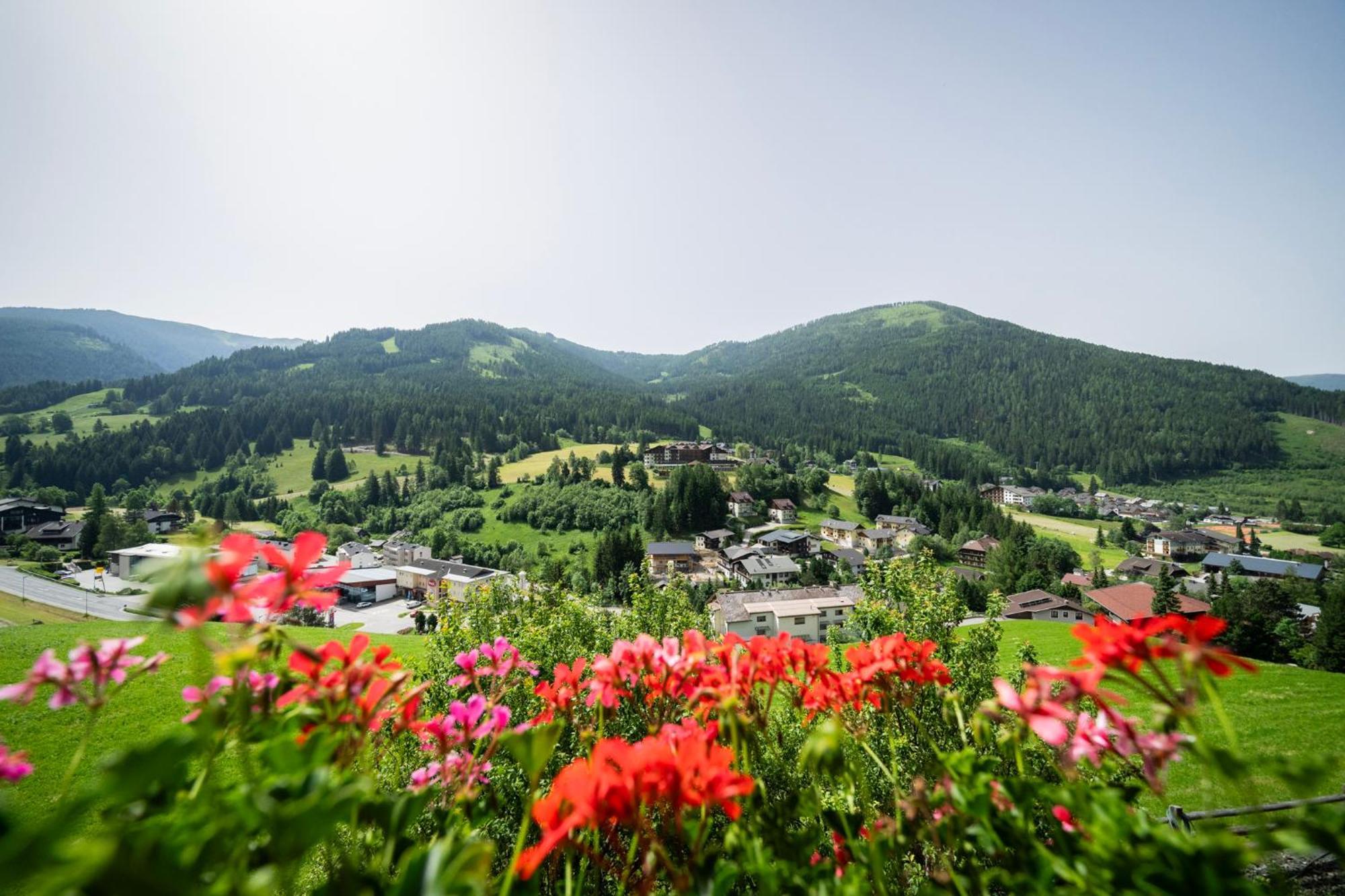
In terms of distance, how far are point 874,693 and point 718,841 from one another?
0.69m

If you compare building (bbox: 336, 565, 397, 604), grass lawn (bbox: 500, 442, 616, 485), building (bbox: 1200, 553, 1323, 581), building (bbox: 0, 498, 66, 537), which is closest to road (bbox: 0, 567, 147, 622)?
building (bbox: 336, 565, 397, 604)

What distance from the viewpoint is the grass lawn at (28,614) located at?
2634cm

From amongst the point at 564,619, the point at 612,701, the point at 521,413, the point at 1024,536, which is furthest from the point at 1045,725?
the point at 521,413

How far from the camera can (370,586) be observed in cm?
5475

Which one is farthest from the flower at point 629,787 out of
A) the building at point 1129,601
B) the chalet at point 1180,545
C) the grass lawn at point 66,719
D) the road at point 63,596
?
the chalet at point 1180,545

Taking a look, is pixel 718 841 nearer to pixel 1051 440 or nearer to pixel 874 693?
pixel 874 693

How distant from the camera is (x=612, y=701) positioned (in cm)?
152

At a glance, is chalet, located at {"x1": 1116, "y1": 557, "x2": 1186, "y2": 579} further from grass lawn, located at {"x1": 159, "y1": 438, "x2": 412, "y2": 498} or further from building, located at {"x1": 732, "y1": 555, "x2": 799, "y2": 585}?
grass lawn, located at {"x1": 159, "y1": 438, "x2": 412, "y2": 498}

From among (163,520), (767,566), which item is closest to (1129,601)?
(767,566)

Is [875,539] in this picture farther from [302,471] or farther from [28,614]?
[302,471]

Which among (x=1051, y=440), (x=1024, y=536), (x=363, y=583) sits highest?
(x=1051, y=440)

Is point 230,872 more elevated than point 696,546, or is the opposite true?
point 230,872

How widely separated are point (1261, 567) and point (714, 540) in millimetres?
64729

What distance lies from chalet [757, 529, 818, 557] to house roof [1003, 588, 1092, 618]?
2391cm
